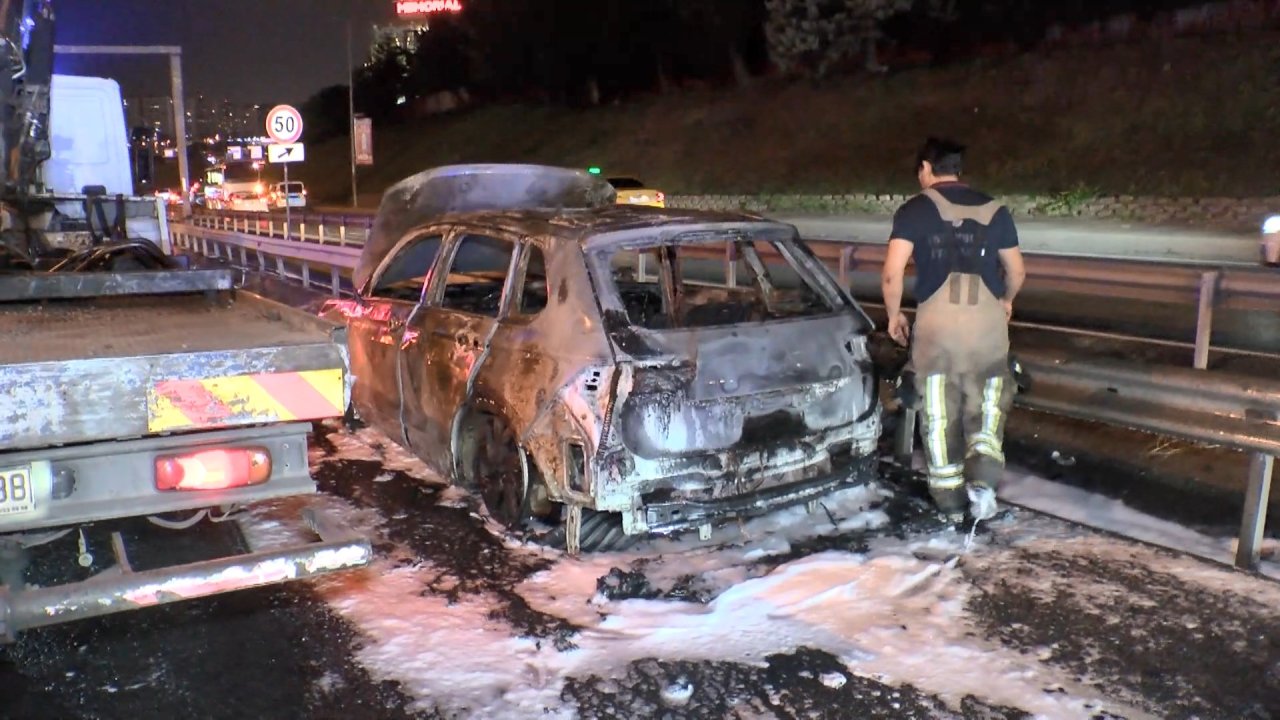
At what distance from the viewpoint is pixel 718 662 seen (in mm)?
4121


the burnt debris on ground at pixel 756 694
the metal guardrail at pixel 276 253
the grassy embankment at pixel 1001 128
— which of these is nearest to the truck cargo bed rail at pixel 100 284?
the burnt debris on ground at pixel 756 694

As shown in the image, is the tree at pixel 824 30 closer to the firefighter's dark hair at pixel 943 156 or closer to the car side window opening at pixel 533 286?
the firefighter's dark hair at pixel 943 156

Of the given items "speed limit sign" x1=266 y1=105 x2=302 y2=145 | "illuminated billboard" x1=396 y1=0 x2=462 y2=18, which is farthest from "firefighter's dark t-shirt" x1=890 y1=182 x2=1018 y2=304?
"illuminated billboard" x1=396 y1=0 x2=462 y2=18

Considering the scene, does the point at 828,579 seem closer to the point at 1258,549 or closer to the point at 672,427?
the point at 672,427

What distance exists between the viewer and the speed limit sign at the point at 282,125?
19.8 m

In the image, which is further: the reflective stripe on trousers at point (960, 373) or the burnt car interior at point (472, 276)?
the burnt car interior at point (472, 276)

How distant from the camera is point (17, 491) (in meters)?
3.67

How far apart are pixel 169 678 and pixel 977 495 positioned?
12.3 feet

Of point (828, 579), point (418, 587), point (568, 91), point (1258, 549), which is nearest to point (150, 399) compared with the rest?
point (418, 587)

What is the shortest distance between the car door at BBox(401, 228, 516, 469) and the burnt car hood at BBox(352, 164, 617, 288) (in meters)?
1.60

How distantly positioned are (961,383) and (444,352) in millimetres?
2697

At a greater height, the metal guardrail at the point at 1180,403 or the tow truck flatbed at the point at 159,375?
the tow truck flatbed at the point at 159,375

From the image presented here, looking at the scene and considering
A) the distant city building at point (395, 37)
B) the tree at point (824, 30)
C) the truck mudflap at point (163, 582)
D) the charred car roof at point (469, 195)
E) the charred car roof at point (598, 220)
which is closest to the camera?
the truck mudflap at point (163, 582)

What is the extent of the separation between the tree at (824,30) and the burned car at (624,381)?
41.1 meters
